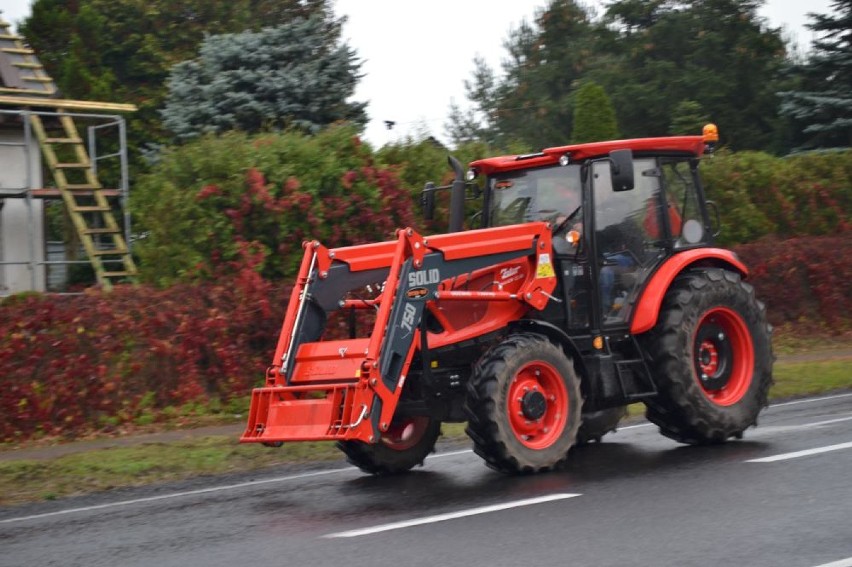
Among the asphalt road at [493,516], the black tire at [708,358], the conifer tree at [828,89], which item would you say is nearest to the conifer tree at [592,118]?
the conifer tree at [828,89]

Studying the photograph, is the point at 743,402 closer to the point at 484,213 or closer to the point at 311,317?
the point at 484,213

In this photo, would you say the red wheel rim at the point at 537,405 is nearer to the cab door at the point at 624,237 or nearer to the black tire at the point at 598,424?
the cab door at the point at 624,237

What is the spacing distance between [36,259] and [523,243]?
12.9 metres

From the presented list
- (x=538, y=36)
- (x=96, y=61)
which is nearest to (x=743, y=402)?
(x=96, y=61)

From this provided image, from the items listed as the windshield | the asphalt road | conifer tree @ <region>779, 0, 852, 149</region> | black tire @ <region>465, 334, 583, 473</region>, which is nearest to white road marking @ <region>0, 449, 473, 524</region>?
the asphalt road

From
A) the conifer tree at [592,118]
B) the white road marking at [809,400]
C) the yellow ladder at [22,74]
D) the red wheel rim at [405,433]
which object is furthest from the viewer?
the conifer tree at [592,118]

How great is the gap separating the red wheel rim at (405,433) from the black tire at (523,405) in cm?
100

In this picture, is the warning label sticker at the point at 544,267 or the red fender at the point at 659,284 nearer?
the warning label sticker at the point at 544,267

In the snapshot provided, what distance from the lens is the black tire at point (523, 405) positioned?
9.39m

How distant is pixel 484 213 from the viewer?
11562 millimetres

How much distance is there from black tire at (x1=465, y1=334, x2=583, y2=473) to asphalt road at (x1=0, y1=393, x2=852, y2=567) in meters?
0.22

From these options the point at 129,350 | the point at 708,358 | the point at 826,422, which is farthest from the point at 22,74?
the point at 826,422

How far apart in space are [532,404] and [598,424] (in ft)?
6.63

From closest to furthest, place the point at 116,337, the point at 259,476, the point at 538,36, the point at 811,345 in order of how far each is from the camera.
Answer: the point at 259,476
the point at 116,337
the point at 811,345
the point at 538,36
